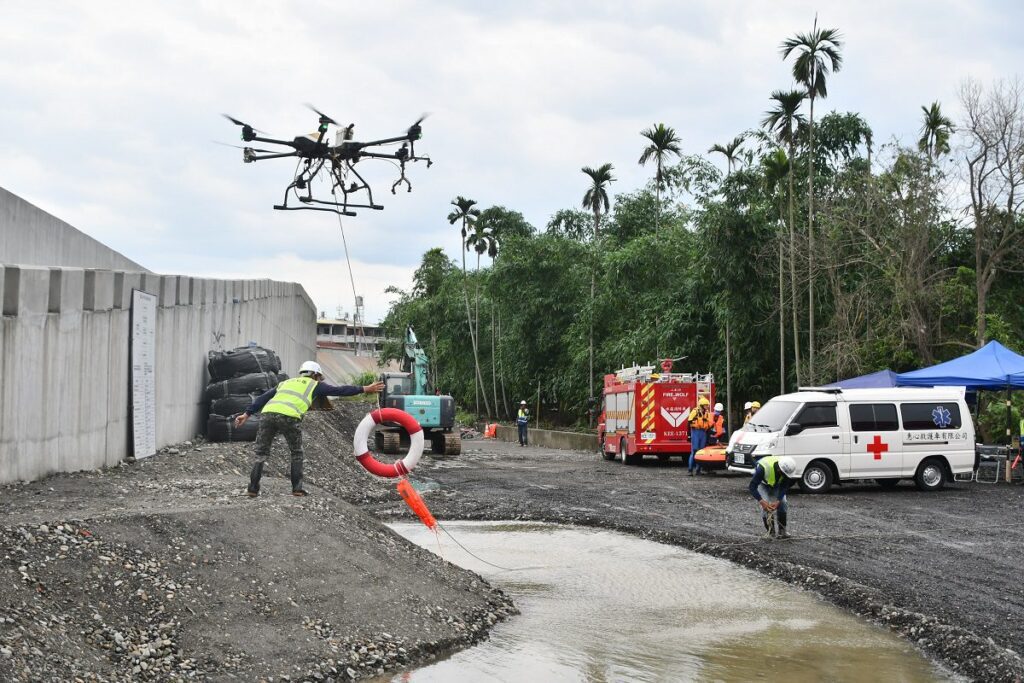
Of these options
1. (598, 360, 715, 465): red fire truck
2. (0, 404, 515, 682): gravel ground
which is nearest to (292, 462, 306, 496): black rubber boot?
(0, 404, 515, 682): gravel ground

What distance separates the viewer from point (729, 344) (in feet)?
129

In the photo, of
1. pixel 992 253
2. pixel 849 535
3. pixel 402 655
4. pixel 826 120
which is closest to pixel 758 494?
pixel 849 535

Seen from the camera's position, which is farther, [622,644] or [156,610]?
[622,644]

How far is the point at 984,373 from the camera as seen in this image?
80.3 feet

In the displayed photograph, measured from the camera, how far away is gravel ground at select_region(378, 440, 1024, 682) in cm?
988

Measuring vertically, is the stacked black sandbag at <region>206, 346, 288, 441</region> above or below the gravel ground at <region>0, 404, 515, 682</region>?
above

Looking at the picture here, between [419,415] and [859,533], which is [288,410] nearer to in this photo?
[859,533]

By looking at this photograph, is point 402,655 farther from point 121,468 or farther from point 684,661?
point 121,468

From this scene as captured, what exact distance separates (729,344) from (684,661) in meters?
31.1

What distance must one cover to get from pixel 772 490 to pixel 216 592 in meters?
8.51

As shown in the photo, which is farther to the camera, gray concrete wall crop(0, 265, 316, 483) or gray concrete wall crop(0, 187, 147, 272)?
gray concrete wall crop(0, 187, 147, 272)

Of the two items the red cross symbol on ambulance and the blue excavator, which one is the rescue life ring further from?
the blue excavator

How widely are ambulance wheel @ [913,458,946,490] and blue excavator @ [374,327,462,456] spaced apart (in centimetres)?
1695

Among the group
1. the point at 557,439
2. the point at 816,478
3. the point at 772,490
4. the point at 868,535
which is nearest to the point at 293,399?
the point at 772,490
